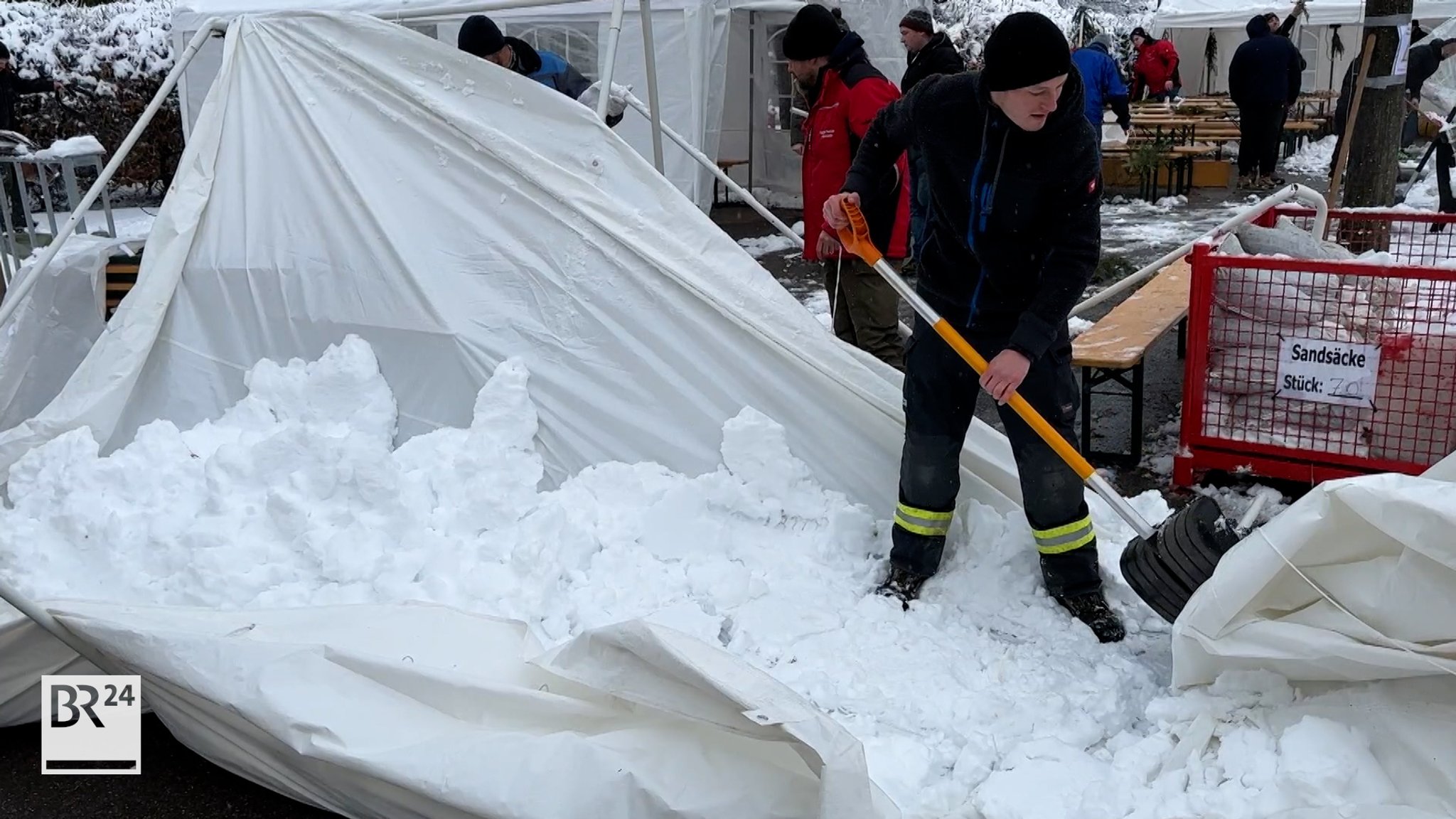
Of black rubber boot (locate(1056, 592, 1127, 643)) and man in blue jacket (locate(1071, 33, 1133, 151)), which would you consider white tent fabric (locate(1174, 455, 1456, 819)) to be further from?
man in blue jacket (locate(1071, 33, 1133, 151))

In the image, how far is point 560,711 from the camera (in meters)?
2.50

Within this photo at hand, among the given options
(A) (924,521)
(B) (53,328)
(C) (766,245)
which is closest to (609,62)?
(A) (924,521)

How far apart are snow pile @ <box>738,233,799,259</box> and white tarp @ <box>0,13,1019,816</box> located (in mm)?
5770

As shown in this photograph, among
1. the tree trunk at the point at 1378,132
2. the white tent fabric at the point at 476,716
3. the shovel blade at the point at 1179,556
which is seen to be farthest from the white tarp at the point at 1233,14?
the white tent fabric at the point at 476,716

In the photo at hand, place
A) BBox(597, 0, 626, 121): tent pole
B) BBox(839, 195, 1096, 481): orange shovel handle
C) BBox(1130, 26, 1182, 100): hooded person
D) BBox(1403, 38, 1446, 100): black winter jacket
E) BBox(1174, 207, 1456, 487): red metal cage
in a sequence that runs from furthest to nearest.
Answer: BBox(1130, 26, 1182, 100): hooded person < BBox(1403, 38, 1446, 100): black winter jacket < BBox(597, 0, 626, 121): tent pole < BBox(1174, 207, 1456, 487): red metal cage < BBox(839, 195, 1096, 481): orange shovel handle

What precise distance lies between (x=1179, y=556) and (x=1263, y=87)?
1082 cm

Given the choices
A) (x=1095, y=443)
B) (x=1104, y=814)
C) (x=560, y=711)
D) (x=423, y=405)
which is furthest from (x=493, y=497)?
(x=1095, y=443)

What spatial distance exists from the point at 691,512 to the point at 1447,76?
1273 cm

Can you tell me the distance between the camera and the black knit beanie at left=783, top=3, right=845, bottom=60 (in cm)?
502

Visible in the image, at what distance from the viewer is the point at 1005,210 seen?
9.90ft

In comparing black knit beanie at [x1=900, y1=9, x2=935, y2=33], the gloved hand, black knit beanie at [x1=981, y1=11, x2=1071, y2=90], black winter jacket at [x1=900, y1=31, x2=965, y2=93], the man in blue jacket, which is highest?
the man in blue jacket

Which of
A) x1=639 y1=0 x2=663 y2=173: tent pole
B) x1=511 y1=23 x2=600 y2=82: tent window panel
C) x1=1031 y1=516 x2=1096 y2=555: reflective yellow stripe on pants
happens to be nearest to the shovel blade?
x1=1031 y1=516 x2=1096 y2=555: reflective yellow stripe on pants

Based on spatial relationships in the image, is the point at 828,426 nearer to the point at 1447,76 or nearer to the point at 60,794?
the point at 60,794

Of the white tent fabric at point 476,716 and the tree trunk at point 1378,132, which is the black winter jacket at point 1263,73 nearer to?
the tree trunk at point 1378,132
